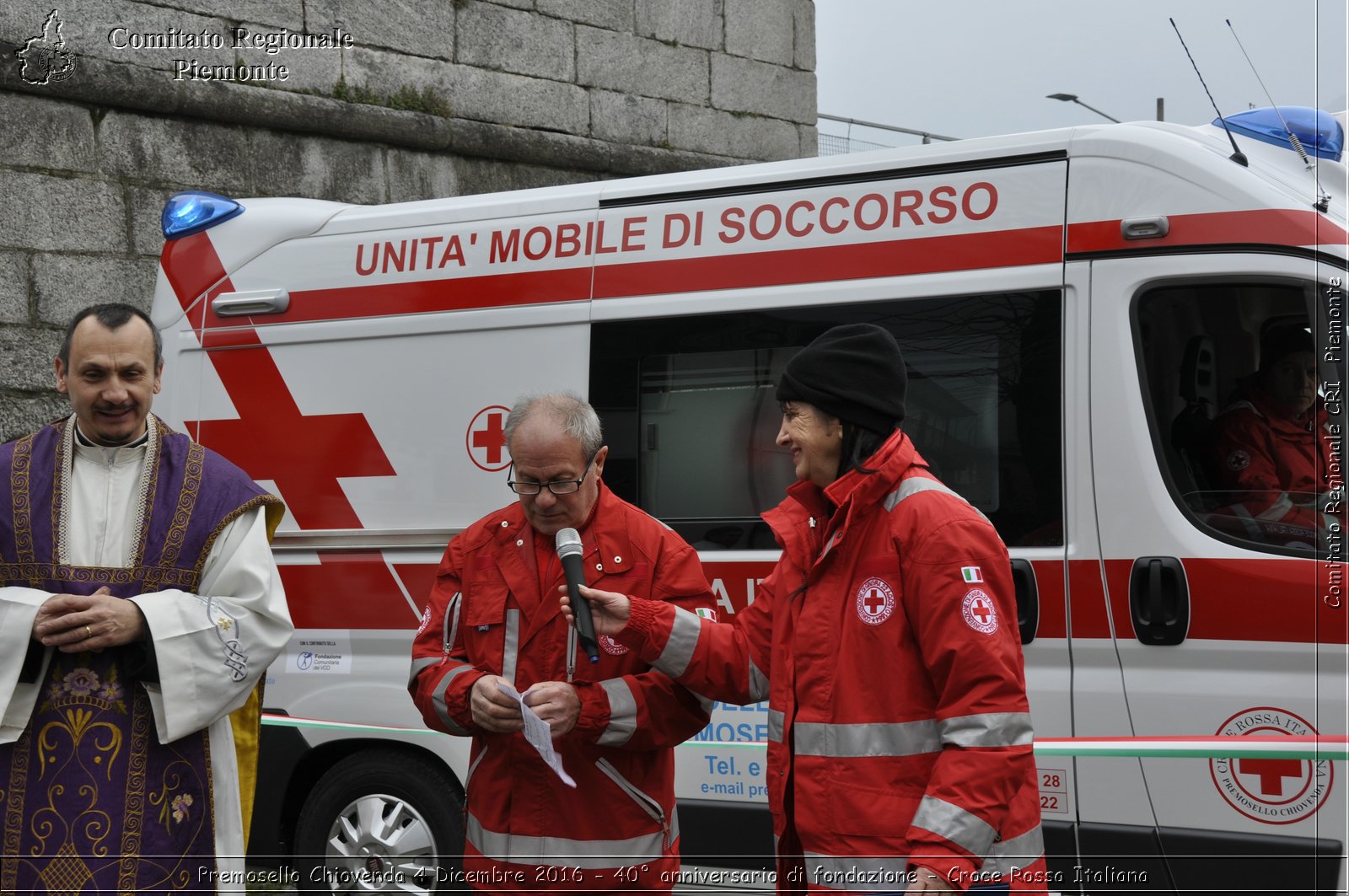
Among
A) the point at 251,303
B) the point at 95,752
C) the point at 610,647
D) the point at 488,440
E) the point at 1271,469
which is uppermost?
the point at 251,303

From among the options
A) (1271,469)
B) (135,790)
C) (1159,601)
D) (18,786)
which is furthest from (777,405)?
(18,786)

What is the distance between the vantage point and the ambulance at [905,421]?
13.2 ft

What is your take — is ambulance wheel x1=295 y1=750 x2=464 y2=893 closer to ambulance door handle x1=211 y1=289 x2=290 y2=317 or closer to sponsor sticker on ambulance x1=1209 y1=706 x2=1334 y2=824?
ambulance door handle x1=211 y1=289 x2=290 y2=317

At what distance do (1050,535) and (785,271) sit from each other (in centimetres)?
118

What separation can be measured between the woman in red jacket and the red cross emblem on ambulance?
2.17 m

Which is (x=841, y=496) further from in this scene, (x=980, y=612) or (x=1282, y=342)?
(x=1282, y=342)

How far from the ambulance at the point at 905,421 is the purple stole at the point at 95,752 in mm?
1794

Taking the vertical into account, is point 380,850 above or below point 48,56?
below

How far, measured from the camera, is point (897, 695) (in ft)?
8.46

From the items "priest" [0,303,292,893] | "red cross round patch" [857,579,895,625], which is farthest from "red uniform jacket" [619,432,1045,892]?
"priest" [0,303,292,893]

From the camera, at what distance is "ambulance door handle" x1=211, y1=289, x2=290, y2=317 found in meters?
5.44

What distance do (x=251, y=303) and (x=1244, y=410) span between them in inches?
138

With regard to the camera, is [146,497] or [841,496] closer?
[841,496]

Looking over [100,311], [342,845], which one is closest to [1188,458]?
[100,311]
